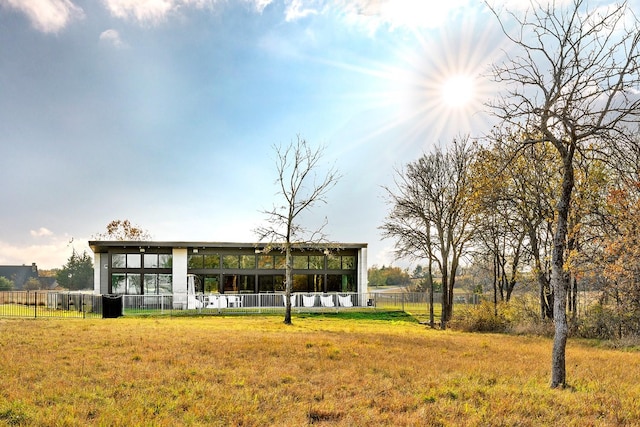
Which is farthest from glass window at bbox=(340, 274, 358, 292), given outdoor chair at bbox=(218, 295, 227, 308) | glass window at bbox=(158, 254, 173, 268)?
glass window at bbox=(158, 254, 173, 268)

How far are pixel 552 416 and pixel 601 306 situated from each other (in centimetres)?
1396

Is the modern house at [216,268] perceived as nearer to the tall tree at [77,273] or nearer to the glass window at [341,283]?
the glass window at [341,283]

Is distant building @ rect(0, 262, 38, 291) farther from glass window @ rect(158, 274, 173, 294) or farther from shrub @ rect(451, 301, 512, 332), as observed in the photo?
shrub @ rect(451, 301, 512, 332)

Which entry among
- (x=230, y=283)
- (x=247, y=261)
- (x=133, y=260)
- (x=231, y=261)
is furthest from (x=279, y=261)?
(x=133, y=260)

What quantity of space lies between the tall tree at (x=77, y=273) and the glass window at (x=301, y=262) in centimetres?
3712

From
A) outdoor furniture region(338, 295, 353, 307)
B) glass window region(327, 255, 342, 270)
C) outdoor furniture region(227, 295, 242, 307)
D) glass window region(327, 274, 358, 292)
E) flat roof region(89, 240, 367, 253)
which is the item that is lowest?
outdoor furniture region(338, 295, 353, 307)

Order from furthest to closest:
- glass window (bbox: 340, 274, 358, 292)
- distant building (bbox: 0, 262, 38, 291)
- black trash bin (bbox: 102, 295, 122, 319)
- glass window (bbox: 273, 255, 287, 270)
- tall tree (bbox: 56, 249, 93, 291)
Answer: distant building (bbox: 0, 262, 38, 291), tall tree (bbox: 56, 249, 93, 291), glass window (bbox: 340, 274, 358, 292), glass window (bbox: 273, 255, 287, 270), black trash bin (bbox: 102, 295, 122, 319)

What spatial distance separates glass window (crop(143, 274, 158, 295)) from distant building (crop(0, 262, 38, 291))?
42271 mm

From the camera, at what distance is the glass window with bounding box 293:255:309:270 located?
38.2 metres

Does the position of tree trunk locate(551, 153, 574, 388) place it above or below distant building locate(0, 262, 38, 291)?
above

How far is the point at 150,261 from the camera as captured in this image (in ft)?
119

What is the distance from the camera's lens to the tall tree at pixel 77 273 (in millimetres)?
62938

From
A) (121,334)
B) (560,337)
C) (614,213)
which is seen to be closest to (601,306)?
(614,213)

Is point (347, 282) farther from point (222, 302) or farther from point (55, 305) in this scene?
point (55, 305)
